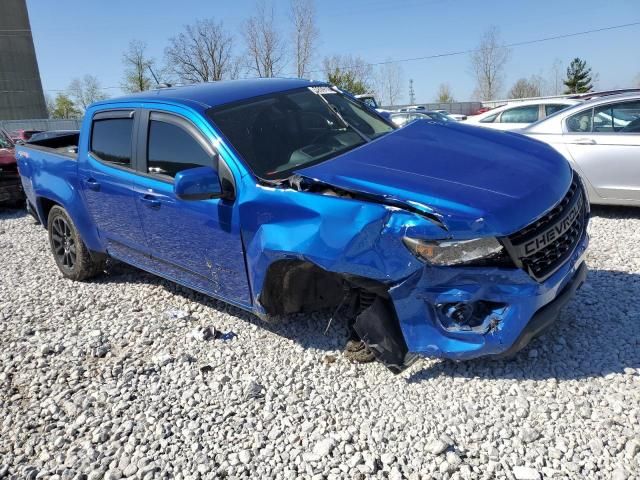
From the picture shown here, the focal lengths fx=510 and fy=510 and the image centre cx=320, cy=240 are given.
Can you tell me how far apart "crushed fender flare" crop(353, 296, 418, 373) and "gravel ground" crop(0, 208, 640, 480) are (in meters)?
0.19

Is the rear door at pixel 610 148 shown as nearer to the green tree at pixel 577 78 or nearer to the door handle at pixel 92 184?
the door handle at pixel 92 184

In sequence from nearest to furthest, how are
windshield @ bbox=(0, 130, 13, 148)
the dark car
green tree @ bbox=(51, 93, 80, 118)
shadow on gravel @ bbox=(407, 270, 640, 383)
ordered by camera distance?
shadow on gravel @ bbox=(407, 270, 640, 383)
the dark car
windshield @ bbox=(0, 130, 13, 148)
green tree @ bbox=(51, 93, 80, 118)

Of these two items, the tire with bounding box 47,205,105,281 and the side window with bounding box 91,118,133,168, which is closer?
the side window with bounding box 91,118,133,168

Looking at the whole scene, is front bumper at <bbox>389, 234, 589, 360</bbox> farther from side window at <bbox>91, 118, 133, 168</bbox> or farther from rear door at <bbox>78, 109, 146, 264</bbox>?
side window at <bbox>91, 118, 133, 168</bbox>

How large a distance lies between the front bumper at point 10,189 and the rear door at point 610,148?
9.34 m

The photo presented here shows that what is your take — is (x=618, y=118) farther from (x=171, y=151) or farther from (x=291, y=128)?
(x=171, y=151)

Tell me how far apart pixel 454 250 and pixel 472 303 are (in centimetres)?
31

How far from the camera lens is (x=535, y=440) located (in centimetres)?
254

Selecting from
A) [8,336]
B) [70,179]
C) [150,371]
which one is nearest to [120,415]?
[150,371]

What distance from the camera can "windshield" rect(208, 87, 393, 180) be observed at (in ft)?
11.3

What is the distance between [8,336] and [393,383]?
333cm

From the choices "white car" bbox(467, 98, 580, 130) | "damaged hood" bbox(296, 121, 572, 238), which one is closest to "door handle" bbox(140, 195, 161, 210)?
"damaged hood" bbox(296, 121, 572, 238)

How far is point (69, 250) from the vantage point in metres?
5.47

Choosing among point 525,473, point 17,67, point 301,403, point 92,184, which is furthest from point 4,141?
point 17,67
